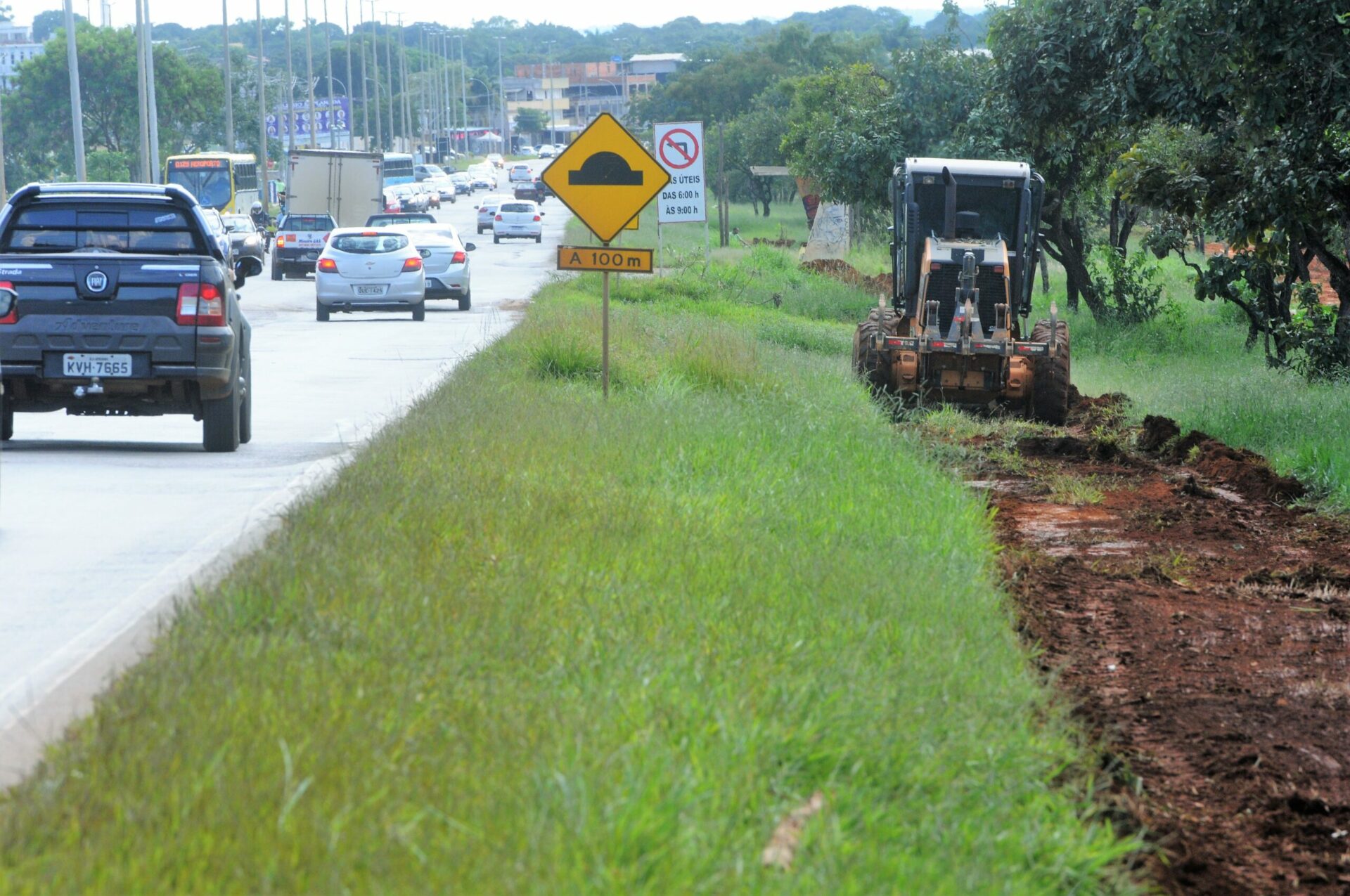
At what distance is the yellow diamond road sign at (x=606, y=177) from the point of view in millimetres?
14758

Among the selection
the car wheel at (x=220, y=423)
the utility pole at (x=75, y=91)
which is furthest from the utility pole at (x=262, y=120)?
the car wheel at (x=220, y=423)

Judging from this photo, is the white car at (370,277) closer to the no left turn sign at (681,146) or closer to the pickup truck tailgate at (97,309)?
the no left turn sign at (681,146)

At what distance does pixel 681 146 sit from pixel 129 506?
21233 mm

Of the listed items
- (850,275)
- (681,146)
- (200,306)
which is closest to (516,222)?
(850,275)

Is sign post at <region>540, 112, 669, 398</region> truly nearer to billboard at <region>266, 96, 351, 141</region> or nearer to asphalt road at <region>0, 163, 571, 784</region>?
asphalt road at <region>0, 163, 571, 784</region>

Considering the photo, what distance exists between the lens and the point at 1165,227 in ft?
97.8

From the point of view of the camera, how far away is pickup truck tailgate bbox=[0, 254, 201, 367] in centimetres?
1298

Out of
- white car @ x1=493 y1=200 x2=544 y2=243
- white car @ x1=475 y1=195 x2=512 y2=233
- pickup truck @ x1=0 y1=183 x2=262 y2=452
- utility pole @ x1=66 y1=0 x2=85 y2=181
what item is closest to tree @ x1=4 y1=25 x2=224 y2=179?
white car @ x1=475 y1=195 x2=512 y2=233

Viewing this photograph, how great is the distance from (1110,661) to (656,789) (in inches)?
156

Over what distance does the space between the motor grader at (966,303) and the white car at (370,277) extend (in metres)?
12.8

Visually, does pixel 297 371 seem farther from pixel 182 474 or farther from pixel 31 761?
pixel 31 761

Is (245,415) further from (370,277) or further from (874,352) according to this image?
(370,277)

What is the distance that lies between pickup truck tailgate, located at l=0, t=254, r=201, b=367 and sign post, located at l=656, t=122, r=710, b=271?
57.5 feet

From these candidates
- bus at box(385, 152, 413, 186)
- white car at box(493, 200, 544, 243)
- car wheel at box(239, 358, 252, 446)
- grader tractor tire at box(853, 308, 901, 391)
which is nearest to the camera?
car wheel at box(239, 358, 252, 446)
